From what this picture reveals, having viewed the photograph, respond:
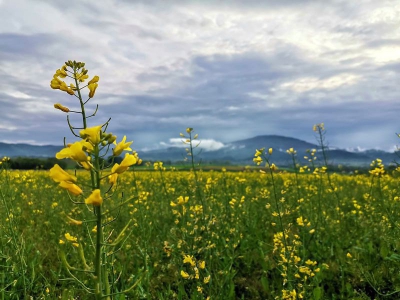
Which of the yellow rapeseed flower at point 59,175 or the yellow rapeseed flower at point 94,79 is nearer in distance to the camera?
the yellow rapeseed flower at point 59,175

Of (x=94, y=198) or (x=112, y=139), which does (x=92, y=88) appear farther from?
(x=94, y=198)

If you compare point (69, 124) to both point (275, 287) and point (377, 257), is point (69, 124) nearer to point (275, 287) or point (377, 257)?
point (275, 287)

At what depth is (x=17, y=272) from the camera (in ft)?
10.8

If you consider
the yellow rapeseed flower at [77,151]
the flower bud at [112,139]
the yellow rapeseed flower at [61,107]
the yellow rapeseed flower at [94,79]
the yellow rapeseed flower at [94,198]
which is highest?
the yellow rapeseed flower at [94,79]

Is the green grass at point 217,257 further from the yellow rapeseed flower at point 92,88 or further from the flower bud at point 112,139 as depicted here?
the flower bud at point 112,139

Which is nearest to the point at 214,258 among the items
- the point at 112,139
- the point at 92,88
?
the point at 92,88

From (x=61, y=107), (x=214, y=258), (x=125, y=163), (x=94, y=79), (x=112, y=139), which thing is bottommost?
(x=214, y=258)

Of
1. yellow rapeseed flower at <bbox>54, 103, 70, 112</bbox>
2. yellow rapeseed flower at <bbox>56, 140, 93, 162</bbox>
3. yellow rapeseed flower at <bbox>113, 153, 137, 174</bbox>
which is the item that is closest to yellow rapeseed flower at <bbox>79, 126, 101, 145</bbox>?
yellow rapeseed flower at <bbox>56, 140, 93, 162</bbox>

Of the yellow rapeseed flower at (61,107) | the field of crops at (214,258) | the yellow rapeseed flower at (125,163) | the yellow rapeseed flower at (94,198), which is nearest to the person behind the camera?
the yellow rapeseed flower at (94,198)

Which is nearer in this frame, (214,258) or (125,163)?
(125,163)

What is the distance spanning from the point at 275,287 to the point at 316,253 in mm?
951

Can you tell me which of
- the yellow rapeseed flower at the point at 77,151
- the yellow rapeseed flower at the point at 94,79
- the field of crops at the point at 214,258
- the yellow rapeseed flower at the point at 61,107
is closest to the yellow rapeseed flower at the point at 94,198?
the yellow rapeseed flower at the point at 77,151

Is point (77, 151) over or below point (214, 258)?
over

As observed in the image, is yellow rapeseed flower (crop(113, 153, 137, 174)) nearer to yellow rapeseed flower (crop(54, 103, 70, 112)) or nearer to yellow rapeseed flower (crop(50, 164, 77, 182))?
yellow rapeseed flower (crop(50, 164, 77, 182))
